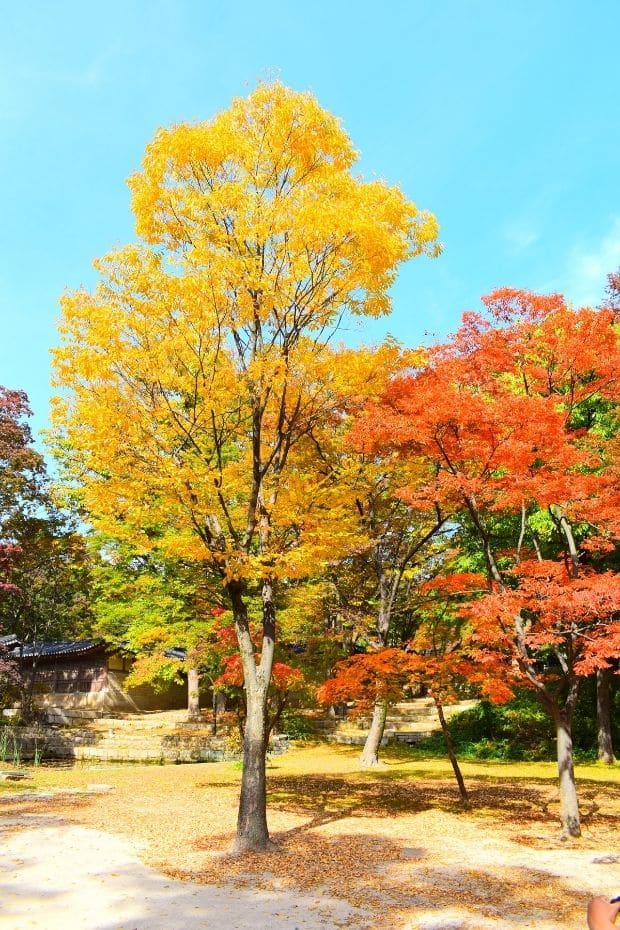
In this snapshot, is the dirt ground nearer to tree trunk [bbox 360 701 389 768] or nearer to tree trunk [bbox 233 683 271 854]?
tree trunk [bbox 233 683 271 854]

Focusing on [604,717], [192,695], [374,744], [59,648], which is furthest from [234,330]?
[59,648]

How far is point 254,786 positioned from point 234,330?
580cm

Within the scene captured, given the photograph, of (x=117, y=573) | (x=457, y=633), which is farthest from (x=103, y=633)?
(x=457, y=633)

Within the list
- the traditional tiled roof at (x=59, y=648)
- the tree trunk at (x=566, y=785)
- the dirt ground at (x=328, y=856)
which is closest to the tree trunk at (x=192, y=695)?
the traditional tiled roof at (x=59, y=648)

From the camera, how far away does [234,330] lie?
29.8ft

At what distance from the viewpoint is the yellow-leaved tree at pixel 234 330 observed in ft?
28.4

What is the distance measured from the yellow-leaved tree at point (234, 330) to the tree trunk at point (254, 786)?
24mm

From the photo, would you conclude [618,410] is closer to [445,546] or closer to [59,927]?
[445,546]

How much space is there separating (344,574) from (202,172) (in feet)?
39.8

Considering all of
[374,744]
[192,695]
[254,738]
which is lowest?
[374,744]

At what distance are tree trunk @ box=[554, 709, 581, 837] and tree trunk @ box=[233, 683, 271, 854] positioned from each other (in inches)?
156

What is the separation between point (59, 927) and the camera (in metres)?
5.07

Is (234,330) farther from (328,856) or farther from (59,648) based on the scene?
(59,648)

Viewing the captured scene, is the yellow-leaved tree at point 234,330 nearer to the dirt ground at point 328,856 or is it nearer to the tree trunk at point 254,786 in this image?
the tree trunk at point 254,786
